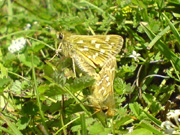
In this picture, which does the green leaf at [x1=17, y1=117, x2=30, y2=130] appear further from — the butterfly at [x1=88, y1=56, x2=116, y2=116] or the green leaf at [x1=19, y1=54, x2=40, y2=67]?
the green leaf at [x1=19, y1=54, x2=40, y2=67]

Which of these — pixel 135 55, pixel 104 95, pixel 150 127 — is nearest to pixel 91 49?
pixel 135 55

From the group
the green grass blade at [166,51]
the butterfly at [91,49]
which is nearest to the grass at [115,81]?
the green grass blade at [166,51]

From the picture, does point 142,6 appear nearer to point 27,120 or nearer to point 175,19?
point 175,19

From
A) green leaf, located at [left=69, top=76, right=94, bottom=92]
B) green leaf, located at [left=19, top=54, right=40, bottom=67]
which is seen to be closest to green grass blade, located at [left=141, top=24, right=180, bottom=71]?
green leaf, located at [left=69, top=76, right=94, bottom=92]

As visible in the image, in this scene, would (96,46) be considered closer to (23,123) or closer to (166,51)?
(166,51)

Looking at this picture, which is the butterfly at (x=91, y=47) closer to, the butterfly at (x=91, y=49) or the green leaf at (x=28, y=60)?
the butterfly at (x=91, y=49)
